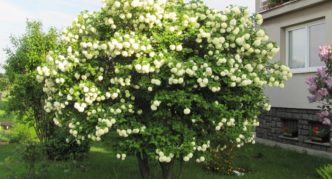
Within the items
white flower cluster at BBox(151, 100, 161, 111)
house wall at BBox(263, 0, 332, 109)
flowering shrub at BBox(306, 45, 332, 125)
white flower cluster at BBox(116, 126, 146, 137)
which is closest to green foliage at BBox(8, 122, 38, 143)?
house wall at BBox(263, 0, 332, 109)

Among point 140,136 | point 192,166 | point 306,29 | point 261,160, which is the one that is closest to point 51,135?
point 192,166

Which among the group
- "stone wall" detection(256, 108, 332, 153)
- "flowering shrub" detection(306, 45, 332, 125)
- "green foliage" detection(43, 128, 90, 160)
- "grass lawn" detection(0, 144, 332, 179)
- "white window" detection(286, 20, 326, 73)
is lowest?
"grass lawn" detection(0, 144, 332, 179)

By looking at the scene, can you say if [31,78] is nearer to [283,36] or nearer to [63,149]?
[63,149]

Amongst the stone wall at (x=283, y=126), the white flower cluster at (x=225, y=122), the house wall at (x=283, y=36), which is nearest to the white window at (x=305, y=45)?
the house wall at (x=283, y=36)

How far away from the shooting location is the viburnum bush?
6.72 metres

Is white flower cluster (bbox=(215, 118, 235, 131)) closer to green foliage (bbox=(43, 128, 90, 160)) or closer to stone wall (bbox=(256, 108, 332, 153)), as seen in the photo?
green foliage (bbox=(43, 128, 90, 160))

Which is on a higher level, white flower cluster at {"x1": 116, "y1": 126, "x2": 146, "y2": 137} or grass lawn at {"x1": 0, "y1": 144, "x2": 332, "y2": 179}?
white flower cluster at {"x1": 116, "y1": 126, "x2": 146, "y2": 137}

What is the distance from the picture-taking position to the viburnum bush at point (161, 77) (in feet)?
22.0

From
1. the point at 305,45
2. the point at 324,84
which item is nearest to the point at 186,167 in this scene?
the point at 324,84

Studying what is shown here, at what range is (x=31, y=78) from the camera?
1250 centimetres

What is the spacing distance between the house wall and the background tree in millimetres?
6763

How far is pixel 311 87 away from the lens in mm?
10047

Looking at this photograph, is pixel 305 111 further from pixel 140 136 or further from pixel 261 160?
pixel 140 136

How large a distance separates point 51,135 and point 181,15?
6.71 metres
